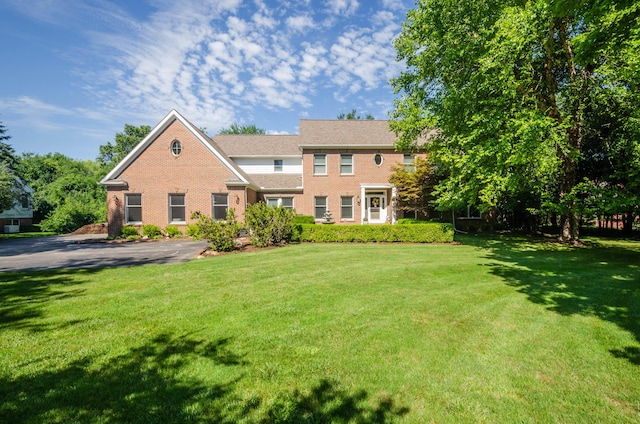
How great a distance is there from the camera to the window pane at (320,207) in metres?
22.8

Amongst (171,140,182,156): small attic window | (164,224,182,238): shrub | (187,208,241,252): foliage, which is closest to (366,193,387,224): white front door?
(187,208,241,252): foliage

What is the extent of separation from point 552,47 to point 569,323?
13.5 meters

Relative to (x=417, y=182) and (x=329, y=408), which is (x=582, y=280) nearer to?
(x=329, y=408)

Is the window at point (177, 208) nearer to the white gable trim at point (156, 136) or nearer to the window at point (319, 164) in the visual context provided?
the white gable trim at point (156, 136)

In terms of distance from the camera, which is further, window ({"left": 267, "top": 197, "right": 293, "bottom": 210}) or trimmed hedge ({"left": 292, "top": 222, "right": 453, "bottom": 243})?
window ({"left": 267, "top": 197, "right": 293, "bottom": 210})

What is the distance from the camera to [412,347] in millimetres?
4145

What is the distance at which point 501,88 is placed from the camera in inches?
478

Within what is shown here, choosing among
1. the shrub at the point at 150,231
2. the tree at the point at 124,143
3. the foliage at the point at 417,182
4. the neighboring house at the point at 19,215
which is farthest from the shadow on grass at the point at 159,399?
the tree at the point at 124,143

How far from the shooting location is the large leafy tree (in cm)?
1080

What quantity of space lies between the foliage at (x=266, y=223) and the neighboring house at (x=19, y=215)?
34557mm

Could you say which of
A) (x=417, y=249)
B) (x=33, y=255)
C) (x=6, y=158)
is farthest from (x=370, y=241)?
(x=6, y=158)

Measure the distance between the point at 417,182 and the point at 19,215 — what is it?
1759 inches

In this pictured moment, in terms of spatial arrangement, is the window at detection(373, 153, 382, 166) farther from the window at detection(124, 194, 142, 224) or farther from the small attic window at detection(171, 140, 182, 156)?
the window at detection(124, 194, 142, 224)

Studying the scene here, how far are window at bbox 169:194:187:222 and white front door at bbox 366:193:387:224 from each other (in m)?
13.7
